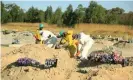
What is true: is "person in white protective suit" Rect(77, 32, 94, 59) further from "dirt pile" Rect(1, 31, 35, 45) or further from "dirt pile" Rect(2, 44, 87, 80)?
"dirt pile" Rect(1, 31, 35, 45)

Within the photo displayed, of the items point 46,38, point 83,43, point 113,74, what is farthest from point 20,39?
point 113,74

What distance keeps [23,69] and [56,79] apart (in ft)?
4.76

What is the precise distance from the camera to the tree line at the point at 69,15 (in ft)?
199

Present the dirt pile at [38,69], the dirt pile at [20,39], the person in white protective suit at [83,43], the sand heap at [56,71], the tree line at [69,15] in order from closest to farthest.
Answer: the sand heap at [56,71]
the dirt pile at [38,69]
the person in white protective suit at [83,43]
the dirt pile at [20,39]
the tree line at [69,15]

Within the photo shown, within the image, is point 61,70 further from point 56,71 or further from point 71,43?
point 71,43

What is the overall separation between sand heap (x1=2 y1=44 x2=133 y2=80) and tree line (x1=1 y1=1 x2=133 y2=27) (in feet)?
134

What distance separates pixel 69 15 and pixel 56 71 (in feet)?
180

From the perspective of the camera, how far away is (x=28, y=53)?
14.4 metres

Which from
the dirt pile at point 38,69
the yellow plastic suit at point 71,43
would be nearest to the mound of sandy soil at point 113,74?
the dirt pile at point 38,69

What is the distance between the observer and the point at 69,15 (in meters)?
66.3

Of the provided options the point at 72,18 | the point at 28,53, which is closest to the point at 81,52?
the point at 28,53

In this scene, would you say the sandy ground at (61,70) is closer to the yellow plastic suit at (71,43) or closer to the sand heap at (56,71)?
the sand heap at (56,71)

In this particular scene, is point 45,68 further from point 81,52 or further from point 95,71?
point 81,52

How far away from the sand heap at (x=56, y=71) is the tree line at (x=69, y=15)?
40.7m
